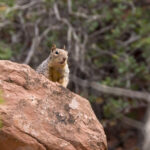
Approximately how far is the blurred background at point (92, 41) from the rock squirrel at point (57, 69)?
114 inches

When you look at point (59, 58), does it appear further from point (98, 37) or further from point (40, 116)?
point (98, 37)

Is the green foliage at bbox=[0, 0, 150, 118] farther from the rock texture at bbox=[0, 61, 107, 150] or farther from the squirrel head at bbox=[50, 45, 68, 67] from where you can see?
the rock texture at bbox=[0, 61, 107, 150]

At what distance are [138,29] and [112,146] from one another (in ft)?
11.4

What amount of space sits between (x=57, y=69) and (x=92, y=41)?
4.80 meters

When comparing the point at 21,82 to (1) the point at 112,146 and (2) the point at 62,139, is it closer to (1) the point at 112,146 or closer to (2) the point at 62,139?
(2) the point at 62,139

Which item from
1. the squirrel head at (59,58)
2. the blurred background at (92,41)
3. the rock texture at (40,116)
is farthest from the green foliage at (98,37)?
the rock texture at (40,116)

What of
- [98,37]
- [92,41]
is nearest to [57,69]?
[92,41]

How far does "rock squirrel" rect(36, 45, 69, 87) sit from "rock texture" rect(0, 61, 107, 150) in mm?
1071

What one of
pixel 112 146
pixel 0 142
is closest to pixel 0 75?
pixel 0 142

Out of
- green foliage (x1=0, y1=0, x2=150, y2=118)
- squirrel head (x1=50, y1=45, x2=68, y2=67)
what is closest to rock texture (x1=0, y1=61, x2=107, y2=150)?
squirrel head (x1=50, y1=45, x2=68, y2=67)

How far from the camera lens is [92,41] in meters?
10.6

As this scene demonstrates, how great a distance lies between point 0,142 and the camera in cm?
400

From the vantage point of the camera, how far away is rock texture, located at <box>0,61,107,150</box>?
4070mm

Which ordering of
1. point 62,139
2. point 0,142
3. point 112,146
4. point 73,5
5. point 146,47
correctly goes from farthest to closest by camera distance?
1. point 112,146
2. point 73,5
3. point 146,47
4. point 62,139
5. point 0,142
